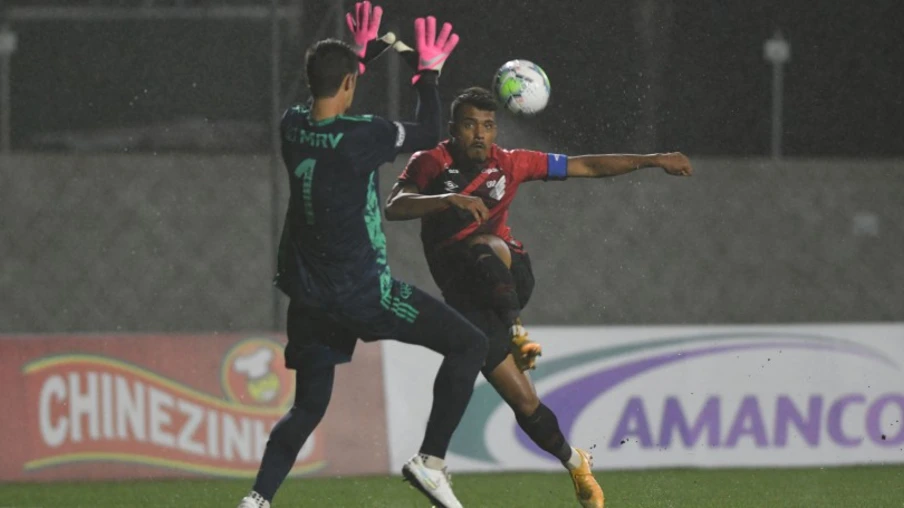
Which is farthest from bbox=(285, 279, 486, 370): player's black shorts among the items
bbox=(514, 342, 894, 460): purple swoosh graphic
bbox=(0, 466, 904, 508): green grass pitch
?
bbox=(514, 342, 894, 460): purple swoosh graphic

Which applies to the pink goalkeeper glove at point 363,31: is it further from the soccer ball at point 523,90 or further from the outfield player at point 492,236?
the soccer ball at point 523,90

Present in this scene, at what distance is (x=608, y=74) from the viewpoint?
17797mm

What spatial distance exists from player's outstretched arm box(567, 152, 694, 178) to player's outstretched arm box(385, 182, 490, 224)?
24.7 inches

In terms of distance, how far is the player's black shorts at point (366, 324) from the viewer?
Answer: 6.18 metres

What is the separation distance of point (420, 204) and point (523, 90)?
3.87 feet

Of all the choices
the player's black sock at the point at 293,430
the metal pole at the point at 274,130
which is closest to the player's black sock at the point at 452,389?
the player's black sock at the point at 293,430

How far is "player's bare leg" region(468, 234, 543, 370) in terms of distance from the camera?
7.10 m

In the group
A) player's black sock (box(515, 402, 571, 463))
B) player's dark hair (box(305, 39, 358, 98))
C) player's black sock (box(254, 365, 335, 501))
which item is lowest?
player's black sock (box(515, 402, 571, 463))

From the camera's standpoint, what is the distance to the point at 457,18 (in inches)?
653

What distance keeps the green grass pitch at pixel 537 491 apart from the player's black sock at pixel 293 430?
159 centimetres

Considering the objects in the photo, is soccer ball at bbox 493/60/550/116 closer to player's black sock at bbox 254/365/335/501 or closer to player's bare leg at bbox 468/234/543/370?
player's bare leg at bbox 468/234/543/370

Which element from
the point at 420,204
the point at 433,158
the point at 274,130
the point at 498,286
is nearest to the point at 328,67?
the point at 420,204

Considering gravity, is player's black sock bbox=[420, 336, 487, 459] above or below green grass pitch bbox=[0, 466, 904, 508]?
above

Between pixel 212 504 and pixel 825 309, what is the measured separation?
294 inches
